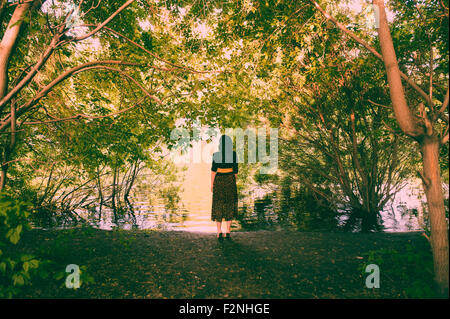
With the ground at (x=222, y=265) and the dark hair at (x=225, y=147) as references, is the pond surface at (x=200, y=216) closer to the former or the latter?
the ground at (x=222, y=265)

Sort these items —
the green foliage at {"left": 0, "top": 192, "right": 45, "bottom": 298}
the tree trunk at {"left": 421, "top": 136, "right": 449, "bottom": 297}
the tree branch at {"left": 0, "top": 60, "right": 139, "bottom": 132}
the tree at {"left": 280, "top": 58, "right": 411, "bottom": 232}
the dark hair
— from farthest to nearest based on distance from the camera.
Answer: the tree at {"left": 280, "top": 58, "right": 411, "bottom": 232} < the dark hair < the tree branch at {"left": 0, "top": 60, "right": 139, "bottom": 132} < the green foliage at {"left": 0, "top": 192, "right": 45, "bottom": 298} < the tree trunk at {"left": 421, "top": 136, "right": 449, "bottom": 297}

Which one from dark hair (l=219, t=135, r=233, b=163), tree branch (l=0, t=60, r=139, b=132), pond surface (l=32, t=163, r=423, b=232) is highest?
tree branch (l=0, t=60, r=139, b=132)

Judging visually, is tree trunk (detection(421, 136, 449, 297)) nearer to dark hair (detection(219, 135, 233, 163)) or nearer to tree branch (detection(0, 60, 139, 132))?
dark hair (detection(219, 135, 233, 163))

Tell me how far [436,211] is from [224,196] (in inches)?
152

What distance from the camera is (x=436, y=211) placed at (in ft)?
10.3

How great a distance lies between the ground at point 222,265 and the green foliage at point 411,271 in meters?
0.03

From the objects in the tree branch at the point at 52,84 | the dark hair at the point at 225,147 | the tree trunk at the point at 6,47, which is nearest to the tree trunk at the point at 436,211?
the dark hair at the point at 225,147

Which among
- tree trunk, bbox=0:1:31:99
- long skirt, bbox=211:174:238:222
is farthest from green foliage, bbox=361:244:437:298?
tree trunk, bbox=0:1:31:99

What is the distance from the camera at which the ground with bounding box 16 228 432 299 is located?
11.7 ft

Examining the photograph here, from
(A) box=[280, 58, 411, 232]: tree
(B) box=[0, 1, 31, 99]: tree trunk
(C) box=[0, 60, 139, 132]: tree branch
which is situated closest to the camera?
(B) box=[0, 1, 31, 99]: tree trunk

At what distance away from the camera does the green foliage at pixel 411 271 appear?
3.06 metres

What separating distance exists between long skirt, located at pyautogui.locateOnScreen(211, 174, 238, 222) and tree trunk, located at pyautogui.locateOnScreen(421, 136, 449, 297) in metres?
3.66

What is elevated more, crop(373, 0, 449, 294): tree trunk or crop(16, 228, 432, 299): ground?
crop(373, 0, 449, 294): tree trunk
